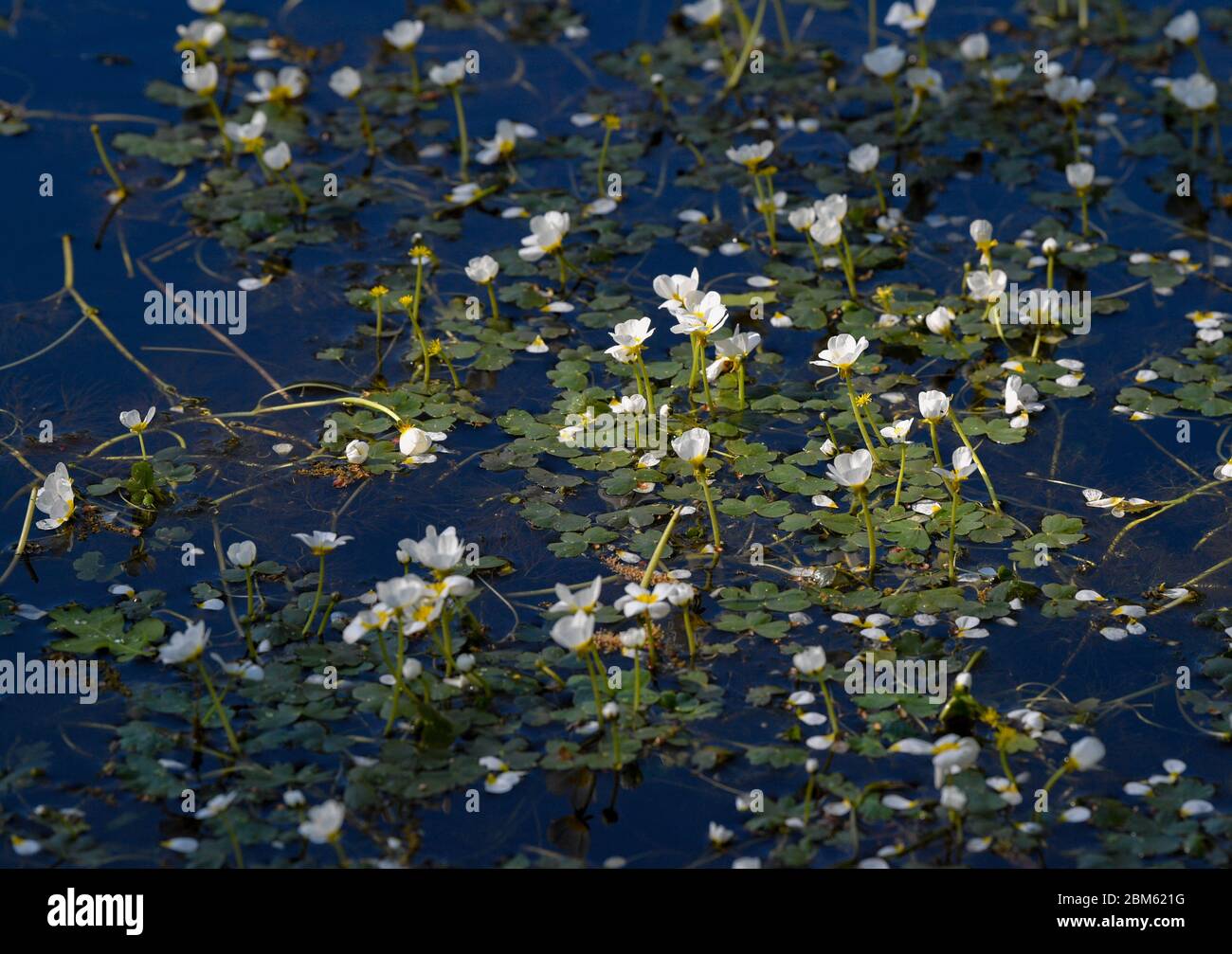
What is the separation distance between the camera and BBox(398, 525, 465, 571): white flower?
2607mm

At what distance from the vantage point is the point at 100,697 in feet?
8.97

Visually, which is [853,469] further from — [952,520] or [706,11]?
[706,11]

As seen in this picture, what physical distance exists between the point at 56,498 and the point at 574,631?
3.94 ft

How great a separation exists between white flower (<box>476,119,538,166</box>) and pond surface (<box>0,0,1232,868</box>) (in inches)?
1.2

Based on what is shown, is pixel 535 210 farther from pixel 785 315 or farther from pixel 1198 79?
pixel 1198 79

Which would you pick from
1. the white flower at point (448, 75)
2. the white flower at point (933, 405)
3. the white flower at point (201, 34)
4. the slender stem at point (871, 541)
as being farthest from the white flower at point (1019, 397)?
the white flower at point (201, 34)

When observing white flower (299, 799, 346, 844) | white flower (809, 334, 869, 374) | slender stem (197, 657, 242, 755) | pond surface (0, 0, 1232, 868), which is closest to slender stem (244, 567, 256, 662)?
pond surface (0, 0, 1232, 868)

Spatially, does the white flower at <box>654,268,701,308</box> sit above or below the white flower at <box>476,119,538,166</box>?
below

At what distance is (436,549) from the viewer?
104 inches

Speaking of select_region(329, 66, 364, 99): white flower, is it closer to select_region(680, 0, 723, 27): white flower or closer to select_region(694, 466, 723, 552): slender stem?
select_region(680, 0, 723, 27): white flower

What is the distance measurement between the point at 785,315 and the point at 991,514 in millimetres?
872

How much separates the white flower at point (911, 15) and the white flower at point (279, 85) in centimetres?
179

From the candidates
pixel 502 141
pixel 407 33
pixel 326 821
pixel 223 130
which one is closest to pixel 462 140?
pixel 502 141
